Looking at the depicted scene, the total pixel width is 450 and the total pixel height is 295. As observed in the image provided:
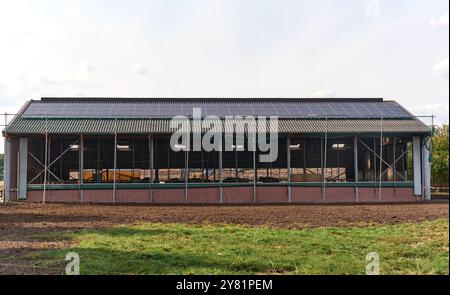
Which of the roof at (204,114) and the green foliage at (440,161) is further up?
the roof at (204,114)

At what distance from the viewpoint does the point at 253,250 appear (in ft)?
31.8

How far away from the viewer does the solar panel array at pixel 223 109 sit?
92.8ft

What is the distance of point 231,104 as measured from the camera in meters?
31.2

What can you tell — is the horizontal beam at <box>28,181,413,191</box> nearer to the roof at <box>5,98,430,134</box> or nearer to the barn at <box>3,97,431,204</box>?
the barn at <box>3,97,431,204</box>

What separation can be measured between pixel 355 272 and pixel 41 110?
961 inches

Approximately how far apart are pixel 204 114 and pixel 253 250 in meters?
19.4

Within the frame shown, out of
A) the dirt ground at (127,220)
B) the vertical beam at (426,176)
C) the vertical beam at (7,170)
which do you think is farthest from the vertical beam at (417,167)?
the vertical beam at (7,170)

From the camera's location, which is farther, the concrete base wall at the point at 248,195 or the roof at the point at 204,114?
the roof at the point at 204,114

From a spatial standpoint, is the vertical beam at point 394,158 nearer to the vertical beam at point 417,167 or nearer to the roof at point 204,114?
the vertical beam at point 417,167

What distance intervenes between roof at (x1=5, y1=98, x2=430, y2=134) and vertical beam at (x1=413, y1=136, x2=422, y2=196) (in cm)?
88

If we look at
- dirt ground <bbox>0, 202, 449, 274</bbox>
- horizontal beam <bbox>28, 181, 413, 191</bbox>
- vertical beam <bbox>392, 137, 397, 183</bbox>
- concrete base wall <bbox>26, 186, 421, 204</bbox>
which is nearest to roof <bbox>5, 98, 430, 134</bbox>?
vertical beam <bbox>392, 137, 397, 183</bbox>

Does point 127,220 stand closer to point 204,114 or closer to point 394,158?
point 204,114

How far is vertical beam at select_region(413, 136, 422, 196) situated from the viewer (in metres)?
26.4

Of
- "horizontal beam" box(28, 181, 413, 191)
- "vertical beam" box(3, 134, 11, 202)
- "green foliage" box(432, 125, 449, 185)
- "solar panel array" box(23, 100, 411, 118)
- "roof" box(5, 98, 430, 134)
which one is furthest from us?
"green foliage" box(432, 125, 449, 185)
